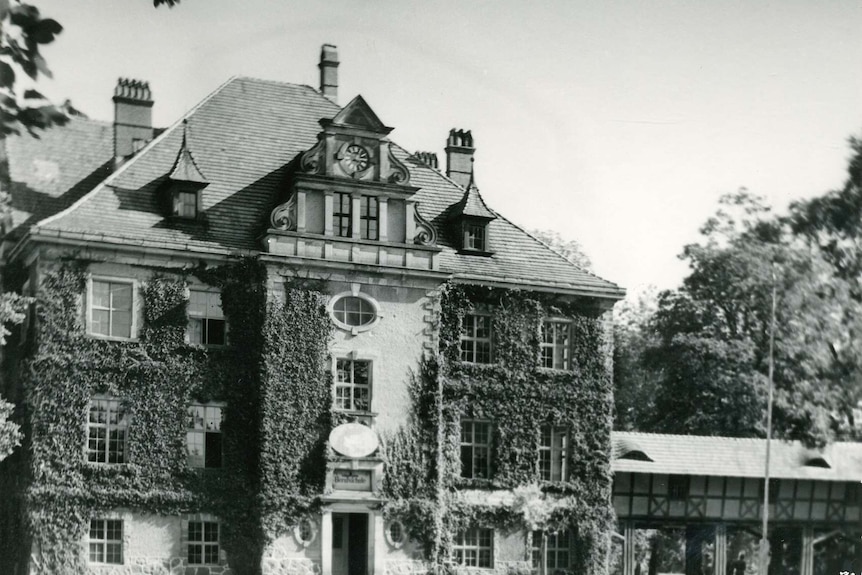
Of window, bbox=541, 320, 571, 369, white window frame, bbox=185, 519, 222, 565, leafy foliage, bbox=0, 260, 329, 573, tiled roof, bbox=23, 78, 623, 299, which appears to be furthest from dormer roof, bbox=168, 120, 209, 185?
window, bbox=541, 320, 571, 369

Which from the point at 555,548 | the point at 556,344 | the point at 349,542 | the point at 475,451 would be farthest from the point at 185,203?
the point at 555,548

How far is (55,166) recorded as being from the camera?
23.8 m

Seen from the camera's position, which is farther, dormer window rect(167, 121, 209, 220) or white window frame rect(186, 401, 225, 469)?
dormer window rect(167, 121, 209, 220)

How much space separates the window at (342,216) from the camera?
22641mm

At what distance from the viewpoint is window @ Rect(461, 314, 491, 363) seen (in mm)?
24044

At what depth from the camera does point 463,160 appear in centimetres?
2678

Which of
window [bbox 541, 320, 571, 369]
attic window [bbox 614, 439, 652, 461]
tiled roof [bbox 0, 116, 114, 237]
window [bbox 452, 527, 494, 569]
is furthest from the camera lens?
attic window [bbox 614, 439, 652, 461]

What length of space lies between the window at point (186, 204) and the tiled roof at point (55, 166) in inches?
95.4

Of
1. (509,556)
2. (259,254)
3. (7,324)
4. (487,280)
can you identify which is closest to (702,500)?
(509,556)

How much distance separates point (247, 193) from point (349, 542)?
705 centimetres

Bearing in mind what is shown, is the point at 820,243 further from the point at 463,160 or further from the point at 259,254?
the point at 259,254

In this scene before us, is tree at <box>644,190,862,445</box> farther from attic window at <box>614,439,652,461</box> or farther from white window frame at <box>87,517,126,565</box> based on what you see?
white window frame at <box>87,517,126,565</box>

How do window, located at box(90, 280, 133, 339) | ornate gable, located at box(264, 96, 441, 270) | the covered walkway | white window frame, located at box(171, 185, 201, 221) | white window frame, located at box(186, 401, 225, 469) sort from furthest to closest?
the covered walkway, ornate gable, located at box(264, 96, 441, 270), white window frame, located at box(171, 185, 201, 221), white window frame, located at box(186, 401, 225, 469), window, located at box(90, 280, 133, 339)

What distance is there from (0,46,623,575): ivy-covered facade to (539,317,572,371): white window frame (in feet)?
0.10
